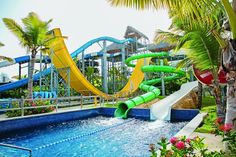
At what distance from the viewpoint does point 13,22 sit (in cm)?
1282

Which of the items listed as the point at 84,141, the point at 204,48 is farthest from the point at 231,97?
the point at 84,141

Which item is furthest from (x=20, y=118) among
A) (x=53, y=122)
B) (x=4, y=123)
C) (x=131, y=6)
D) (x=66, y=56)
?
(x=66, y=56)

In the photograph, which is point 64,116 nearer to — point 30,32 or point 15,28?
point 30,32

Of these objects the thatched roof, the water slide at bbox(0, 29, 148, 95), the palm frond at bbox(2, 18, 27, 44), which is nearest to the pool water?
the palm frond at bbox(2, 18, 27, 44)

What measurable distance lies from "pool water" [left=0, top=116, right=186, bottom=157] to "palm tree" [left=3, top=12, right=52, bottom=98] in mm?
4448

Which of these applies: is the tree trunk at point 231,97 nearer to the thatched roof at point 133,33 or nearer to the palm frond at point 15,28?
the palm frond at point 15,28

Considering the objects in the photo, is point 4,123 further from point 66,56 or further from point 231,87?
point 66,56

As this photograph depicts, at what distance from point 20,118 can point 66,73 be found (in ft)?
37.7

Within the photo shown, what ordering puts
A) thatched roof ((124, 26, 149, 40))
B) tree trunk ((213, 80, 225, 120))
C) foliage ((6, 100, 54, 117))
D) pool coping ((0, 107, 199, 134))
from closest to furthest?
tree trunk ((213, 80, 225, 120)) < pool coping ((0, 107, 199, 134)) < foliage ((6, 100, 54, 117)) < thatched roof ((124, 26, 149, 40))

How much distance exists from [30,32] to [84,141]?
26.8ft

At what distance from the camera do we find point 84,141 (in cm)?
787

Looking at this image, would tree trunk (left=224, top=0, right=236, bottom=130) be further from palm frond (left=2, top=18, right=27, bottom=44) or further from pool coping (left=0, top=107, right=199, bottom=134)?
palm frond (left=2, top=18, right=27, bottom=44)

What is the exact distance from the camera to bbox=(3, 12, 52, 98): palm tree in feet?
42.1

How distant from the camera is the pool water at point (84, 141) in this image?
6366 mm
